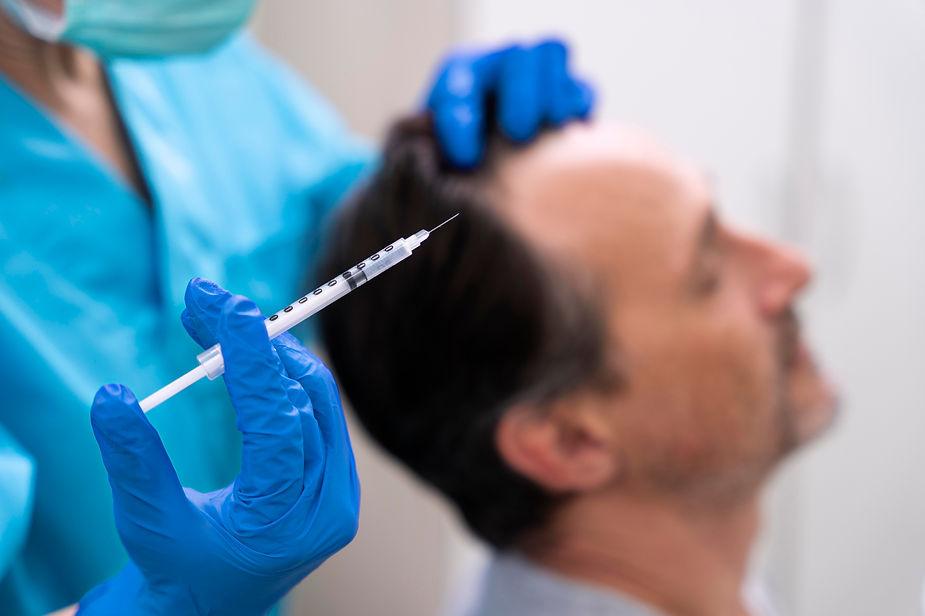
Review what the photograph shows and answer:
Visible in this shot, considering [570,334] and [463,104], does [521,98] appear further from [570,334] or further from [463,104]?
[570,334]

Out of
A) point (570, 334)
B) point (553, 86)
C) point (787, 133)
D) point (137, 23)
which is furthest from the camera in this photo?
point (787, 133)

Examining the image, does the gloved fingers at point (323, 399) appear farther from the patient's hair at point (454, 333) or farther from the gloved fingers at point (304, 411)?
the patient's hair at point (454, 333)

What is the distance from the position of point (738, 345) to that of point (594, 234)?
7.8 inches

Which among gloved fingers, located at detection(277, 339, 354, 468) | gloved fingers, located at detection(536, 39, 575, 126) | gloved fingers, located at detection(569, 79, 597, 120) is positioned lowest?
gloved fingers, located at detection(569, 79, 597, 120)

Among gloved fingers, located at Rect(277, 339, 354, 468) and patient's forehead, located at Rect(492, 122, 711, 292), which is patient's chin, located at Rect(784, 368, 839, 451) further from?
gloved fingers, located at Rect(277, 339, 354, 468)

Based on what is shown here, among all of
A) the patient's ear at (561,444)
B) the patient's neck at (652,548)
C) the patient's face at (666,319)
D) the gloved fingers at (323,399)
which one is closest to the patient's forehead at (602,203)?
the patient's face at (666,319)

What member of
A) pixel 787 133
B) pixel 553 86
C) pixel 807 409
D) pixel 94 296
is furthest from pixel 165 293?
pixel 787 133

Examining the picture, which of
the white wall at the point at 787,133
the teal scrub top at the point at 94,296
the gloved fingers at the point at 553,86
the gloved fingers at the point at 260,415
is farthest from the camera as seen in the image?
the white wall at the point at 787,133

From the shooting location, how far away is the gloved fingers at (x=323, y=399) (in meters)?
0.68

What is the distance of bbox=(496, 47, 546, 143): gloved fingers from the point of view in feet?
3.76

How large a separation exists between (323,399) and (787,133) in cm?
166

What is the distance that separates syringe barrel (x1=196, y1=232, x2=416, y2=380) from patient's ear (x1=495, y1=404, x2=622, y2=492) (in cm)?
38

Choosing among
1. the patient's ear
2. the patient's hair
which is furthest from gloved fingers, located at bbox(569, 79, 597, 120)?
the patient's ear

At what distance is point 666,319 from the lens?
109 centimetres
